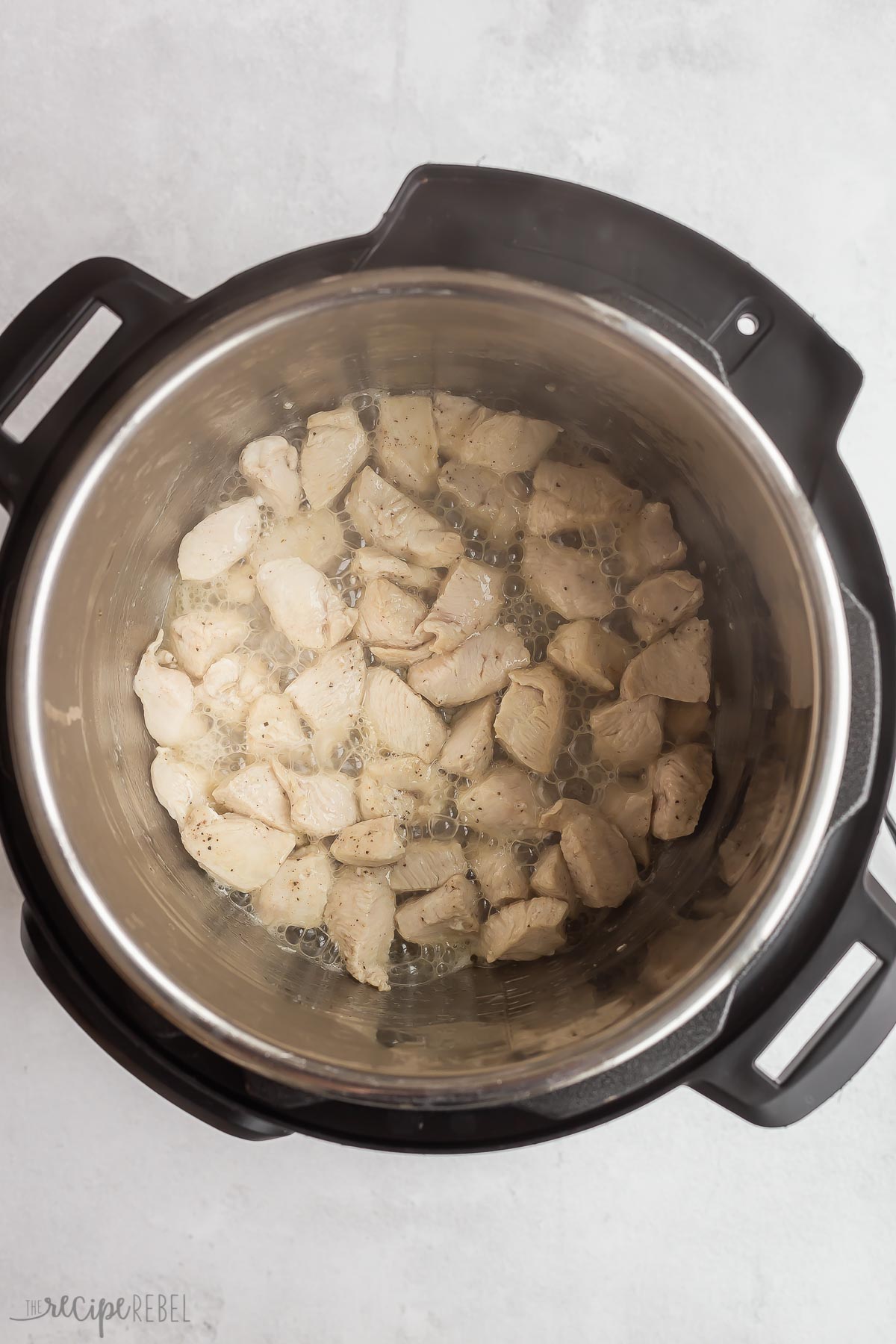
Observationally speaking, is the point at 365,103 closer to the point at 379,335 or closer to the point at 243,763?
the point at 379,335

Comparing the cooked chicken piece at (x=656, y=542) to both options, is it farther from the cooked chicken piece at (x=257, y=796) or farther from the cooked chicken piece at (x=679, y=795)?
the cooked chicken piece at (x=257, y=796)

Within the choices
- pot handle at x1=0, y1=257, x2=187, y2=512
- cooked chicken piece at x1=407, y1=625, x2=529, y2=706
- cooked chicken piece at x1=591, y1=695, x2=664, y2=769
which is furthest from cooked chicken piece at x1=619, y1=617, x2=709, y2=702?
pot handle at x1=0, y1=257, x2=187, y2=512

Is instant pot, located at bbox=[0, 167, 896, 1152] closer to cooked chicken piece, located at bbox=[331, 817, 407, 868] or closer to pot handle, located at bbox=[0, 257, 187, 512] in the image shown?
pot handle, located at bbox=[0, 257, 187, 512]

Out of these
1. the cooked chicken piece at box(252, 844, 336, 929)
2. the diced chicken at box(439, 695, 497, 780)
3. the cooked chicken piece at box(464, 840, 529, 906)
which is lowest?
the cooked chicken piece at box(252, 844, 336, 929)

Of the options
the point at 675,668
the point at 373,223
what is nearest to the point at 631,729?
the point at 675,668

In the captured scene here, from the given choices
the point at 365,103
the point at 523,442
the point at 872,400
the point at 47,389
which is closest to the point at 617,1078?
the point at 523,442

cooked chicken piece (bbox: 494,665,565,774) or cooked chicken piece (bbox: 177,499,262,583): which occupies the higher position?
cooked chicken piece (bbox: 494,665,565,774)
